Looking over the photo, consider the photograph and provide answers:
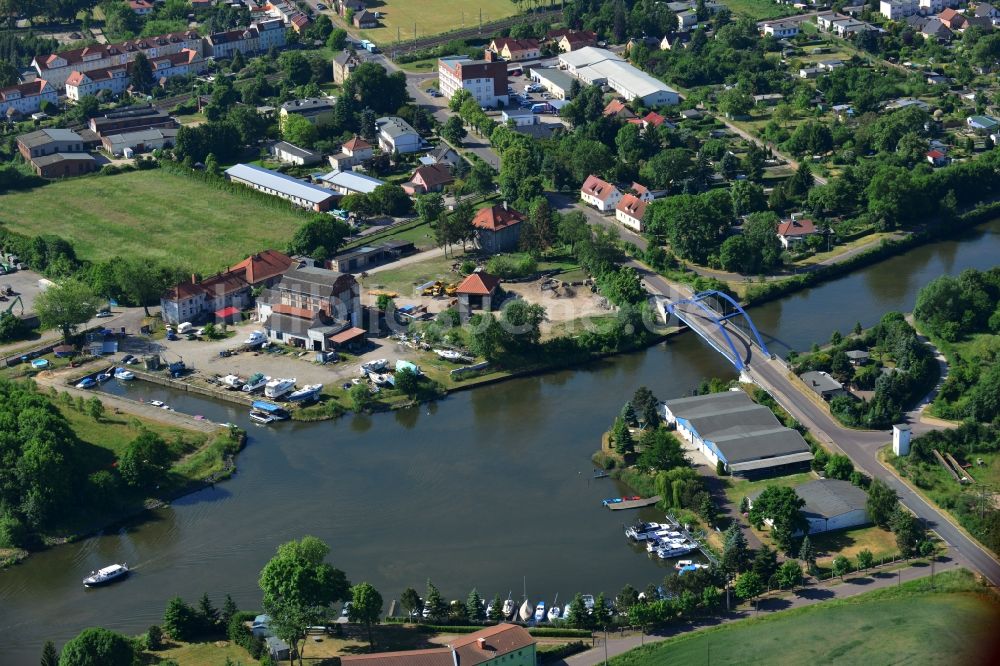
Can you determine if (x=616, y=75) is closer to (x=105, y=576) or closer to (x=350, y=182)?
(x=350, y=182)

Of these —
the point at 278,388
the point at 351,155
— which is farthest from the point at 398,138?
the point at 278,388

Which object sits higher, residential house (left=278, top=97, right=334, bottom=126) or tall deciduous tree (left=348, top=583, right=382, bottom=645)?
residential house (left=278, top=97, right=334, bottom=126)

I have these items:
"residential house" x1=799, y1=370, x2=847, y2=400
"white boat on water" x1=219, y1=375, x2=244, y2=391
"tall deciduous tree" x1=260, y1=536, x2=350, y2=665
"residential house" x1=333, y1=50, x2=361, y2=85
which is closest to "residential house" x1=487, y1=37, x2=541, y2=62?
"residential house" x1=333, y1=50, x2=361, y2=85

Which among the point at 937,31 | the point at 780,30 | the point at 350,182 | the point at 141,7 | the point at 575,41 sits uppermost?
the point at 937,31

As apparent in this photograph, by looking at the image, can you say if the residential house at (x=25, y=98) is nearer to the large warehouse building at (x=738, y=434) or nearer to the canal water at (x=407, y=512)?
the canal water at (x=407, y=512)

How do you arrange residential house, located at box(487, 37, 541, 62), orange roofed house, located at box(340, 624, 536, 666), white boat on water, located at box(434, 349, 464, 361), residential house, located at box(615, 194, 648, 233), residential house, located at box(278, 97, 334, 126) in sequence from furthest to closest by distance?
residential house, located at box(487, 37, 541, 62)
residential house, located at box(278, 97, 334, 126)
residential house, located at box(615, 194, 648, 233)
white boat on water, located at box(434, 349, 464, 361)
orange roofed house, located at box(340, 624, 536, 666)

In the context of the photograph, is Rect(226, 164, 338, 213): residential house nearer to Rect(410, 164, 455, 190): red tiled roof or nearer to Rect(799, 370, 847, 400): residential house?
Rect(410, 164, 455, 190): red tiled roof

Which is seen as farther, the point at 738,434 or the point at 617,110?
the point at 617,110
